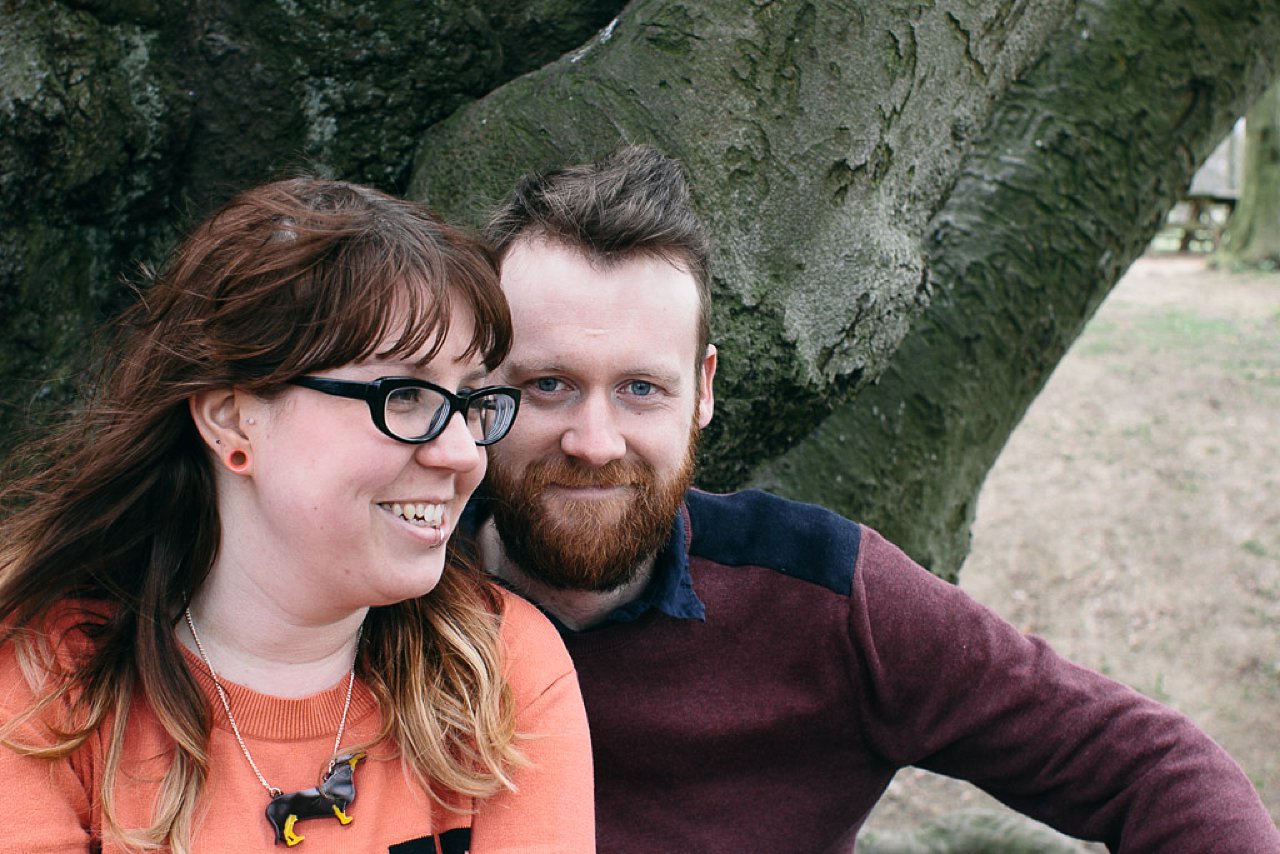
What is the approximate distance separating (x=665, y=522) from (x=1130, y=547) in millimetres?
5350

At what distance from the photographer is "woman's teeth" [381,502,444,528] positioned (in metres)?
1.80

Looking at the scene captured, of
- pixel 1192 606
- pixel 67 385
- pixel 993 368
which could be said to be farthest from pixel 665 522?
pixel 1192 606

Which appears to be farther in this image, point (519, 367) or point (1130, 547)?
point (1130, 547)

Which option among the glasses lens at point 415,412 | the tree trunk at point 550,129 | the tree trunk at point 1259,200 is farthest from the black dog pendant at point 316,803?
the tree trunk at point 1259,200

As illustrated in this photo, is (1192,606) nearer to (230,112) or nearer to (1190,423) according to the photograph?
(1190,423)

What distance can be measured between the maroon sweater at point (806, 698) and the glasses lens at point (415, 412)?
74cm

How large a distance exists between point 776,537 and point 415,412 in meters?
0.95

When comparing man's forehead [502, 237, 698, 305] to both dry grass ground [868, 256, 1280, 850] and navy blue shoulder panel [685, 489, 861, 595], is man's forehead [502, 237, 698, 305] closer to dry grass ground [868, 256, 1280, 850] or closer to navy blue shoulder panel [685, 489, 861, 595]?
navy blue shoulder panel [685, 489, 861, 595]

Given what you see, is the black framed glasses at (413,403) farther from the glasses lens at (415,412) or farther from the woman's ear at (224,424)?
the woman's ear at (224,424)

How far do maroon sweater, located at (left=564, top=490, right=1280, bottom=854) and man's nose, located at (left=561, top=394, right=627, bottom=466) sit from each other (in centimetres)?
30

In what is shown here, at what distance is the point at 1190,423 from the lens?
329 inches

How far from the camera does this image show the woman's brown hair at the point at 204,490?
5.72ft

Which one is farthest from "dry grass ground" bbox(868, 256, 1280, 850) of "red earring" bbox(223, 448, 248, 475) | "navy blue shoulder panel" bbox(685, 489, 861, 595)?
"red earring" bbox(223, 448, 248, 475)

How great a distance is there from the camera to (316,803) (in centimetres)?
183
